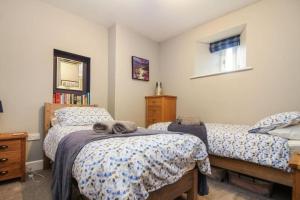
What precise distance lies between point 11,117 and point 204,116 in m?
2.93

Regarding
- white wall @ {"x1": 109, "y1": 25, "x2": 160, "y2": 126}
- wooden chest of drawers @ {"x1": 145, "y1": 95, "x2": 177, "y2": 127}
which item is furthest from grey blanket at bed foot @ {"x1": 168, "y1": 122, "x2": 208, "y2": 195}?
white wall @ {"x1": 109, "y1": 25, "x2": 160, "y2": 126}

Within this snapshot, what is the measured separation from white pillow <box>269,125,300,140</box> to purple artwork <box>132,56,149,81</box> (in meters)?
2.45

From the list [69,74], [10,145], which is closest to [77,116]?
[10,145]

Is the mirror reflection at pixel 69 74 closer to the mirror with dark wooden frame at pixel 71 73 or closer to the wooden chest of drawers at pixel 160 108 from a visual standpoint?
the mirror with dark wooden frame at pixel 71 73

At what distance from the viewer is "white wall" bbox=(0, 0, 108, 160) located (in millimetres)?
2270

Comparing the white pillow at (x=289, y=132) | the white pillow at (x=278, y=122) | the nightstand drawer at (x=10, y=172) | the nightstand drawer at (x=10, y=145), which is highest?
the white pillow at (x=278, y=122)

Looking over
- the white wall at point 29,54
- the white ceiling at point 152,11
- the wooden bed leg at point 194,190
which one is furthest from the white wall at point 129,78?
the wooden bed leg at point 194,190

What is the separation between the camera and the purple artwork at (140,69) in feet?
11.5

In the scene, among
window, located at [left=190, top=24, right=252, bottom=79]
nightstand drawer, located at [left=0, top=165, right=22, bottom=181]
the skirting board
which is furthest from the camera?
window, located at [left=190, top=24, right=252, bottom=79]

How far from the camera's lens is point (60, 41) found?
9.02 ft

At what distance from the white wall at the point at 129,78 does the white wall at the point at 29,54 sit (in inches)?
28.7

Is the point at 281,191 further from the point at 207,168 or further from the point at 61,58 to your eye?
the point at 61,58

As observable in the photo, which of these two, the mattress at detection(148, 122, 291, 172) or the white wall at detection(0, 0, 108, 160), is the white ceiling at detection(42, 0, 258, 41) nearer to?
the white wall at detection(0, 0, 108, 160)

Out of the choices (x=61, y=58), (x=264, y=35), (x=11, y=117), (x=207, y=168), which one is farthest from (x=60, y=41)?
(x=264, y=35)
